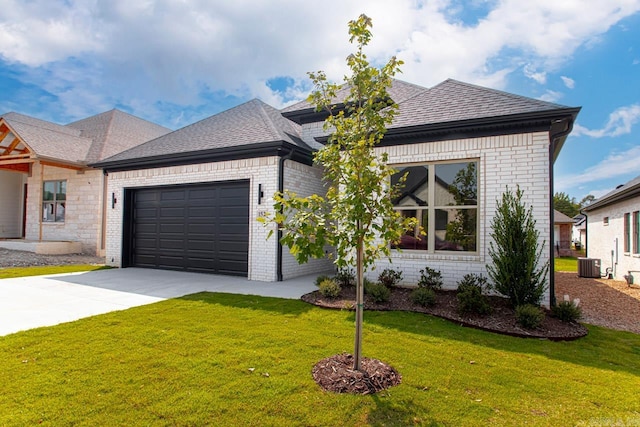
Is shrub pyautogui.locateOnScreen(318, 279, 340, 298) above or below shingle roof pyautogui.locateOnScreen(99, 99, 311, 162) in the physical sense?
below

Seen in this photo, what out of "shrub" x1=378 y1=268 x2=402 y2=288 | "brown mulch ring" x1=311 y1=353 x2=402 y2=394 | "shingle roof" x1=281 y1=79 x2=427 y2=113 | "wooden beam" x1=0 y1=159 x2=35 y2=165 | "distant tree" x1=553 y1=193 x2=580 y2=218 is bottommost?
"brown mulch ring" x1=311 y1=353 x2=402 y2=394

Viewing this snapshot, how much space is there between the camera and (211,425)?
249 cm

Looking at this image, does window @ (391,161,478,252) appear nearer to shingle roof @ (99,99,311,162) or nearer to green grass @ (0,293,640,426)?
green grass @ (0,293,640,426)

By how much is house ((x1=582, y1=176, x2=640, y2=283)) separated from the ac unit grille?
58 cm

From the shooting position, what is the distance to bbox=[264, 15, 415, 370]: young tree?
3.09m

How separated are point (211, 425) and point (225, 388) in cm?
55

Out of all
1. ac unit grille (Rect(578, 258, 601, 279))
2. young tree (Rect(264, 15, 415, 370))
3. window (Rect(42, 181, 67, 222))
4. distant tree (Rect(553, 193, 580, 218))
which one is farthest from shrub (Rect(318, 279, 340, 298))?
distant tree (Rect(553, 193, 580, 218))

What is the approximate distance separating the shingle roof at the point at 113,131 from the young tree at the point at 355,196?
14942 millimetres

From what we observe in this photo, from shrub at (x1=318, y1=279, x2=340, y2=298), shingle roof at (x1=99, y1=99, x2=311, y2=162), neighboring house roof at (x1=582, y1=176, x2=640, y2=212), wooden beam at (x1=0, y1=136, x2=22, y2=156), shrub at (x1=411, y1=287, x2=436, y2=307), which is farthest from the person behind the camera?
wooden beam at (x1=0, y1=136, x2=22, y2=156)

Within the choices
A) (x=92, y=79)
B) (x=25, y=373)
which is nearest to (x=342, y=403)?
(x=25, y=373)

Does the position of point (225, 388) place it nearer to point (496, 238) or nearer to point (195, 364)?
point (195, 364)

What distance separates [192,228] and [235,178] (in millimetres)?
2278

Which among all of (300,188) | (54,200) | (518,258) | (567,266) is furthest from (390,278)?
(54,200)

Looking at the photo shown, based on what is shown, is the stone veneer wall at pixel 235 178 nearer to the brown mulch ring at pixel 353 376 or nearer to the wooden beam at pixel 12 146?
the brown mulch ring at pixel 353 376
